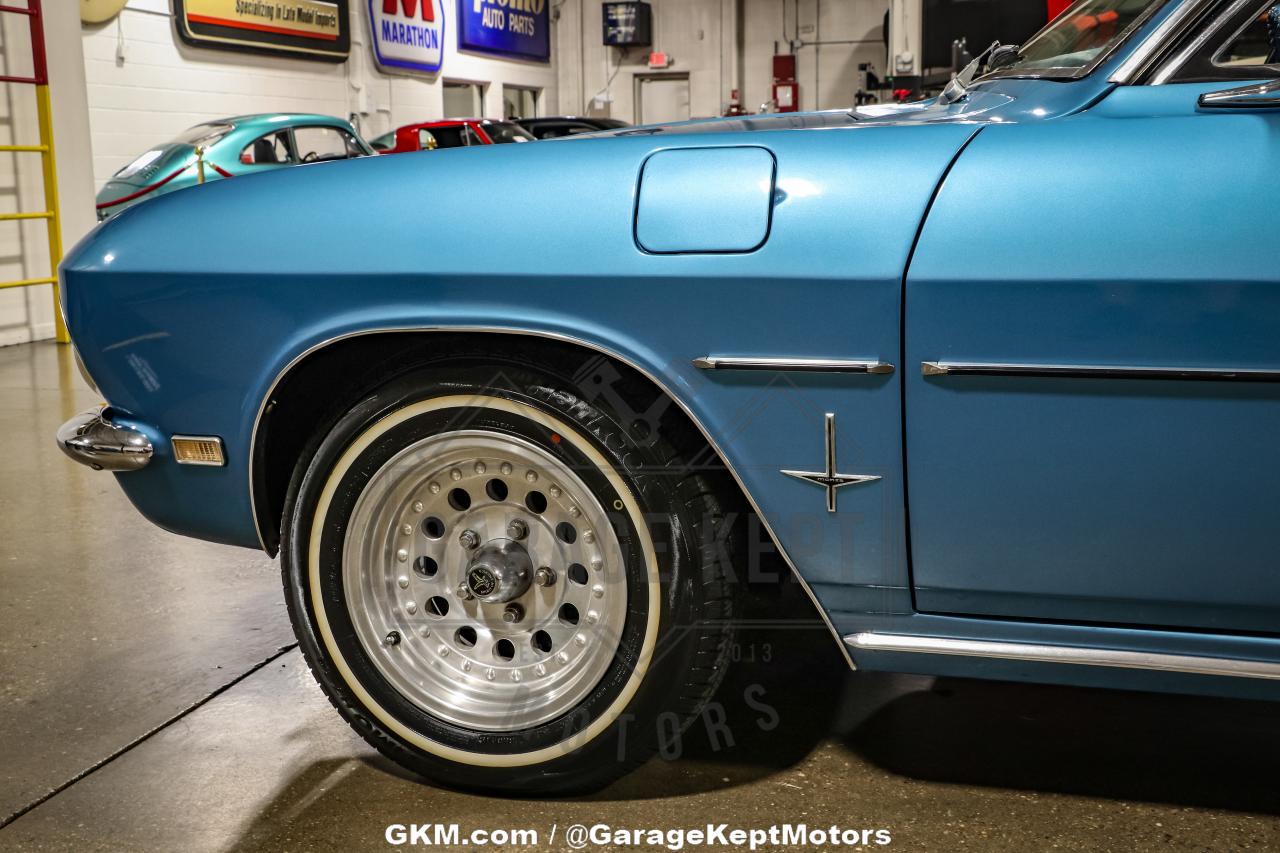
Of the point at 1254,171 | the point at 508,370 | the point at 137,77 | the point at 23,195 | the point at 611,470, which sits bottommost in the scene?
the point at 611,470

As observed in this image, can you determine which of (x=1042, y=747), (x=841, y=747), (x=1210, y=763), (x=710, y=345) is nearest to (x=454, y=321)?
(x=710, y=345)

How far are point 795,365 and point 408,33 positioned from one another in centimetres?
1566

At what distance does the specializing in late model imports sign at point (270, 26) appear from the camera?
11914 mm

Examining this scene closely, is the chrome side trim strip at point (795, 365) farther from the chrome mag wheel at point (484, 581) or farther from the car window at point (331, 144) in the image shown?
the car window at point (331, 144)

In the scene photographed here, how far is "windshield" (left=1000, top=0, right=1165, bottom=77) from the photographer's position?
1.79m

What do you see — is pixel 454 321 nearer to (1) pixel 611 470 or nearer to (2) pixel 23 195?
(1) pixel 611 470

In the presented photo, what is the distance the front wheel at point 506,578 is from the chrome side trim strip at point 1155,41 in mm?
817

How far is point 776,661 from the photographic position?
8.30ft

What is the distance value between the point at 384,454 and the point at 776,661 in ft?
3.48

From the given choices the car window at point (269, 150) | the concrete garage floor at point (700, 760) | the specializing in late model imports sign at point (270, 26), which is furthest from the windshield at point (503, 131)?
the concrete garage floor at point (700, 760)

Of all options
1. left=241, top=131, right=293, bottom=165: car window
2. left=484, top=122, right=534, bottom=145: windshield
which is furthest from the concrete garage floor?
left=484, top=122, right=534, bottom=145: windshield

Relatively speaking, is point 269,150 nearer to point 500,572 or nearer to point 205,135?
point 205,135

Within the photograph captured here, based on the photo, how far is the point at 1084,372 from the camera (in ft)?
5.03

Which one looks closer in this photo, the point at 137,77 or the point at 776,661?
the point at 776,661
